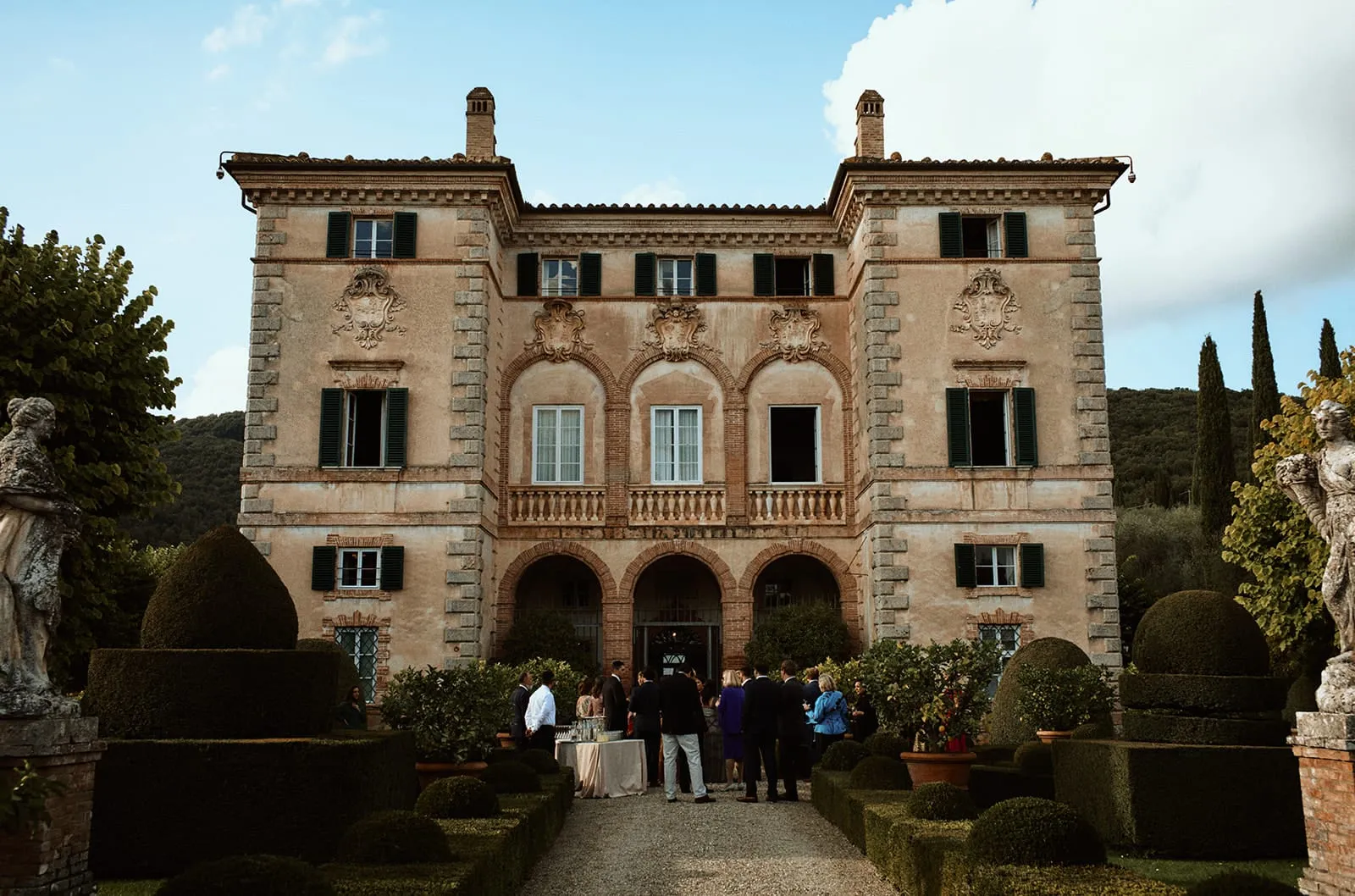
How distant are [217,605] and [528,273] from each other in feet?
57.6

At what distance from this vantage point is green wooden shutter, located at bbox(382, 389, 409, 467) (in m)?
24.4

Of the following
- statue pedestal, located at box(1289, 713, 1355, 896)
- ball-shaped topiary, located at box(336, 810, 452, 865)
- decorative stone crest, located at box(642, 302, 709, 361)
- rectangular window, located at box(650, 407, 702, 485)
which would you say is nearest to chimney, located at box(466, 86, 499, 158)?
decorative stone crest, located at box(642, 302, 709, 361)

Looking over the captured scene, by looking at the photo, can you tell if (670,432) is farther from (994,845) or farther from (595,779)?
(994,845)

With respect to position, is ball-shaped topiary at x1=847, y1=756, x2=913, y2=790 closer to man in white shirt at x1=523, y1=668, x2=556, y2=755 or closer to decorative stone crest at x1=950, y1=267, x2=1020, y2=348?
man in white shirt at x1=523, y1=668, x2=556, y2=755

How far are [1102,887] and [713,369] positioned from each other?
65.7ft

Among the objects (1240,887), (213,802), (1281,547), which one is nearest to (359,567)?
(213,802)

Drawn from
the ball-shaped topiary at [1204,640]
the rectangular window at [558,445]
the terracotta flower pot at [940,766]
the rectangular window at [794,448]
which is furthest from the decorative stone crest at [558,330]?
the ball-shaped topiary at [1204,640]

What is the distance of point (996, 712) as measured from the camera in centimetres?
1780

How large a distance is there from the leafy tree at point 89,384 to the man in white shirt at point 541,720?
21.1 feet

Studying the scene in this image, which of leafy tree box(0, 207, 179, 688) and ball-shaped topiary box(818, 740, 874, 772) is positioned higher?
leafy tree box(0, 207, 179, 688)

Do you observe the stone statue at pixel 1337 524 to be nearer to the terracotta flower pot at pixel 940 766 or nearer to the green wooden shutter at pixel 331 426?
the terracotta flower pot at pixel 940 766

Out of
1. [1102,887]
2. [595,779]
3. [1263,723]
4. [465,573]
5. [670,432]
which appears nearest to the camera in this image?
[1102,887]

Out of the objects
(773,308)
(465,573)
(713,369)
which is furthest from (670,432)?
(465,573)

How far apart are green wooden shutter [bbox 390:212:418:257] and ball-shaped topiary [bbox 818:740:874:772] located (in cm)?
1423
